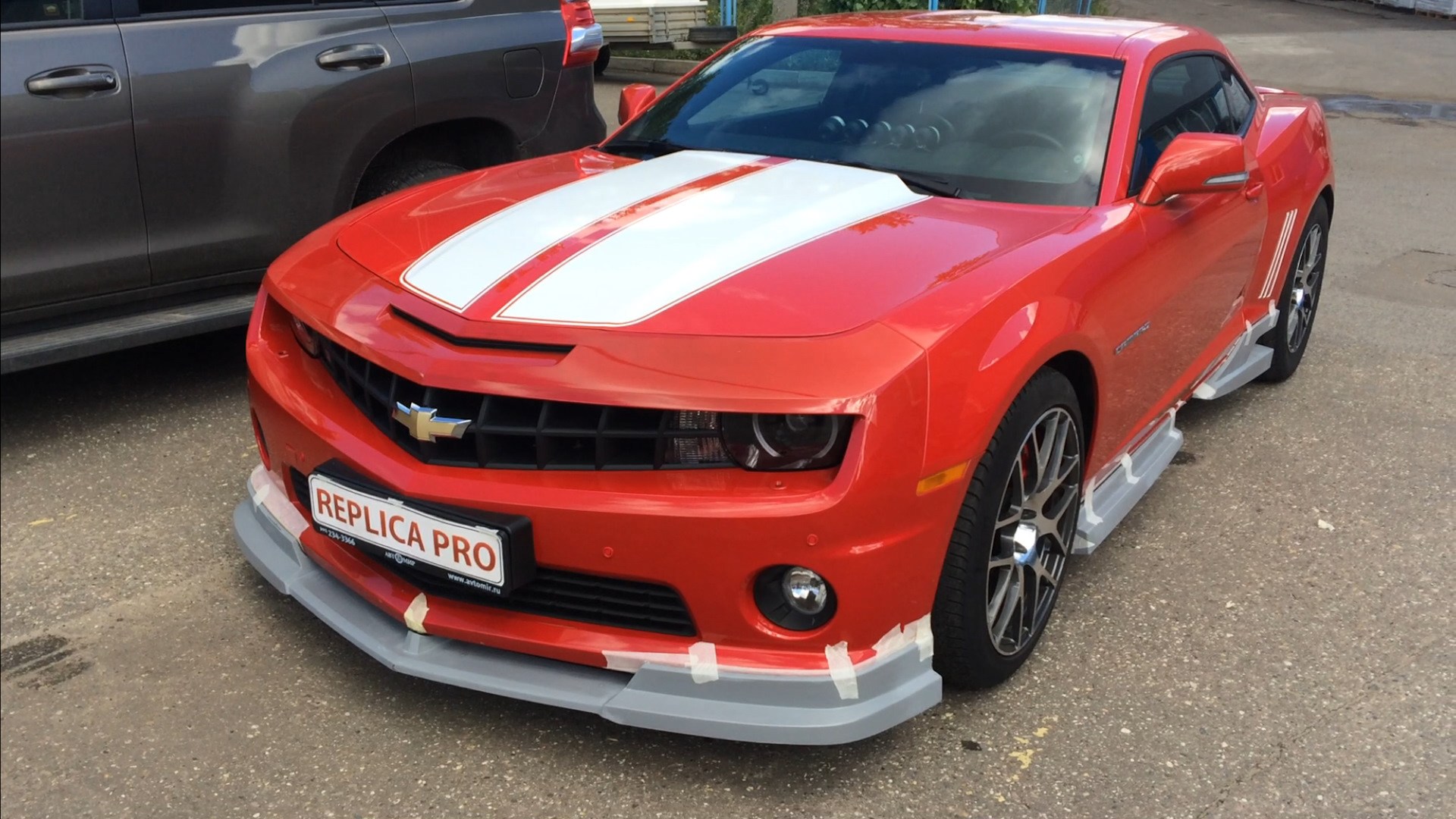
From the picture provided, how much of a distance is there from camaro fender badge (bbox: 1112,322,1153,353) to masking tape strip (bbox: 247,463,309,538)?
1913mm

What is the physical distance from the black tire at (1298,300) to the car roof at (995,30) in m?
1.04

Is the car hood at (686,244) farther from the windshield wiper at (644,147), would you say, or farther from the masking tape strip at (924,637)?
the masking tape strip at (924,637)

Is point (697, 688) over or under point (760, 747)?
over

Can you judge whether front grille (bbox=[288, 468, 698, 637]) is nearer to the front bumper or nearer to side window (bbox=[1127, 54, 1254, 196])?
the front bumper

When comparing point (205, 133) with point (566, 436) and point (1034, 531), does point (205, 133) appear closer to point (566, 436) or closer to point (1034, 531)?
point (566, 436)

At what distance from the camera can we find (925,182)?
3.30 m

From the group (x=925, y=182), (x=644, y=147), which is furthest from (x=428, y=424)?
(x=644, y=147)

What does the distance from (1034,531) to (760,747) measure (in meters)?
0.77

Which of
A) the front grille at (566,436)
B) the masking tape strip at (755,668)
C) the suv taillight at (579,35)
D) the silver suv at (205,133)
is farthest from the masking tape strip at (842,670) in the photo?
the suv taillight at (579,35)

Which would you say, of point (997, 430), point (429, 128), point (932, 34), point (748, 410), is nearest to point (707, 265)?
point (748, 410)

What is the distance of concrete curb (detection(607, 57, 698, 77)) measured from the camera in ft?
44.0

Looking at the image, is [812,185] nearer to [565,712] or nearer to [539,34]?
[565,712]

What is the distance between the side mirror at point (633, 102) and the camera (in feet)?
13.6

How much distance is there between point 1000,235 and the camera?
289 cm
